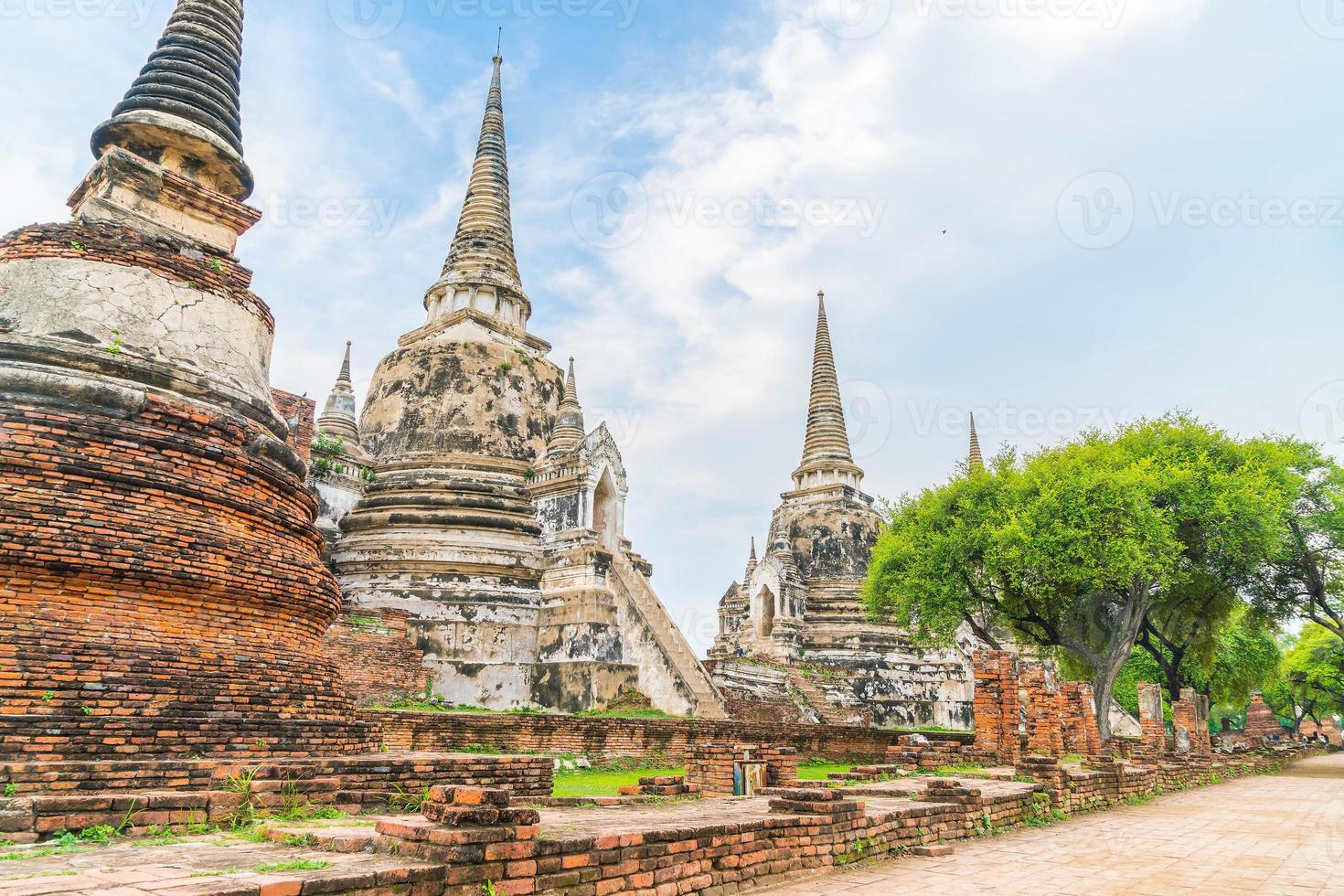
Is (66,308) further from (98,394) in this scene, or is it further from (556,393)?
(556,393)

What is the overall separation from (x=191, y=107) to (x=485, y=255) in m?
15.2

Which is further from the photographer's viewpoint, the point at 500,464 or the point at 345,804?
the point at 500,464

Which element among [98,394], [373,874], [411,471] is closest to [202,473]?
[98,394]

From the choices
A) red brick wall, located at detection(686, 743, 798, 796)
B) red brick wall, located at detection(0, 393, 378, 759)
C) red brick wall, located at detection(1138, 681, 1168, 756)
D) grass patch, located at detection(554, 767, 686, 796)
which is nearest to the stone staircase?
grass patch, located at detection(554, 767, 686, 796)

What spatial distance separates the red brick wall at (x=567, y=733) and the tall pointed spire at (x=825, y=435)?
1779 centimetres

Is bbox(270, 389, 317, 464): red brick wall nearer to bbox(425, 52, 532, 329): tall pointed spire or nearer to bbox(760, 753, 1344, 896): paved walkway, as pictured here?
bbox(425, 52, 532, 329): tall pointed spire

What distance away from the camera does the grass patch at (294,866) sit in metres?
4.36

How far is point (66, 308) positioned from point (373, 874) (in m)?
7.42

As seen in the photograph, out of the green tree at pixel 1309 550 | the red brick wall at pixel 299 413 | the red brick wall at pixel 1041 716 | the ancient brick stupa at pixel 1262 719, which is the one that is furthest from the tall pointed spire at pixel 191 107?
the ancient brick stupa at pixel 1262 719

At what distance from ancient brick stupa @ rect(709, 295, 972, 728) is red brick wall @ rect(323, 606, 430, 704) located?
1047 centimetres

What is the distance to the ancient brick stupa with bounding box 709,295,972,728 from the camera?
29.6 metres

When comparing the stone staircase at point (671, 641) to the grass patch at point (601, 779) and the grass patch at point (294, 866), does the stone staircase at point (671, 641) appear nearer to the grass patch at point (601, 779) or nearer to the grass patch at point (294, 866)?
the grass patch at point (601, 779)

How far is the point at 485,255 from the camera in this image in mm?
26625

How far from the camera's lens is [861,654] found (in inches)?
1232
